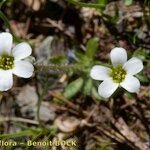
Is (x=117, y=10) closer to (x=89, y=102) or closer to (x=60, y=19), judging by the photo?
(x=60, y=19)

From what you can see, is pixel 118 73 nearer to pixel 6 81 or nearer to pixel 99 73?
pixel 99 73

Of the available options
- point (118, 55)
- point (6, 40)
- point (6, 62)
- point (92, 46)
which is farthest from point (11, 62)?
point (92, 46)

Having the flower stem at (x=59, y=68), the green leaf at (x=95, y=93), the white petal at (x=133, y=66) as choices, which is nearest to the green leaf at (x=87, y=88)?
the green leaf at (x=95, y=93)

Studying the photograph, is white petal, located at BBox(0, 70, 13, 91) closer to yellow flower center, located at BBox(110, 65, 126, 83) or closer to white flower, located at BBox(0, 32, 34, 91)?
white flower, located at BBox(0, 32, 34, 91)

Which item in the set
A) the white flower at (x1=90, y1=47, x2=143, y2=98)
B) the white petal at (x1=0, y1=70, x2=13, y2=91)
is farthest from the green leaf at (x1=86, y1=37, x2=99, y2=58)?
the white petal at (x1=0, y1=70, x2=13, y2=91)

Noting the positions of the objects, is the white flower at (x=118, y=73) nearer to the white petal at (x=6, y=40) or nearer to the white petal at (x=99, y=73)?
the white petal at (x=99, y=73)

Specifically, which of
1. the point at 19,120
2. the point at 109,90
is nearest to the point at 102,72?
the point at 109,90
